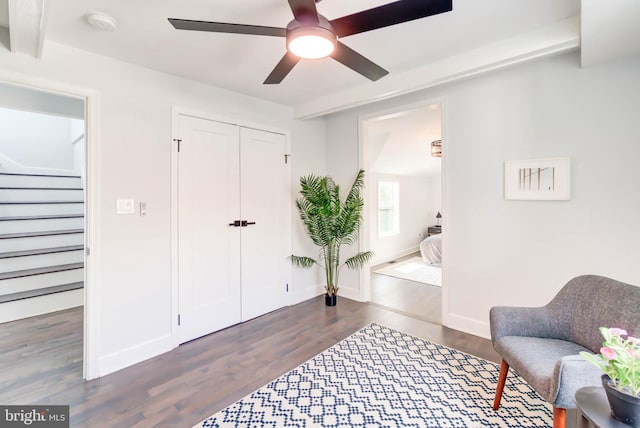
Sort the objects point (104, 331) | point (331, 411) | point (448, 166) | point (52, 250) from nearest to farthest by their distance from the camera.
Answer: point (331, 411), point (104, 331), point (448, 166), point (52, 250)

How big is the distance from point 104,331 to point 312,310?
2.07 metres

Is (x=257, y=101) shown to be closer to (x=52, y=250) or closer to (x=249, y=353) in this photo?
(x=249, y=353)

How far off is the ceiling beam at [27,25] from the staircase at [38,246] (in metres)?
2.86

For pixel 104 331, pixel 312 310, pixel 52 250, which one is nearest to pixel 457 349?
pixel 312 310

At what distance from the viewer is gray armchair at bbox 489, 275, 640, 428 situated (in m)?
1.30

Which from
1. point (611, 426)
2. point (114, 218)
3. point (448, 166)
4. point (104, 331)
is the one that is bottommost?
point (104, 331)

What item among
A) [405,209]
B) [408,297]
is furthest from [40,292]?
[405,209]

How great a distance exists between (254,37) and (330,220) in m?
2.11

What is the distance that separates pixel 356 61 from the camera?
1.87 m

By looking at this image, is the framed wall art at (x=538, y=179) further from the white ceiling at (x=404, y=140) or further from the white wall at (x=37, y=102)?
the white wall at (x=37, y=102)

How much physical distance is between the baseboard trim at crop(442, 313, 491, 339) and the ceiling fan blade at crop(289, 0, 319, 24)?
9.60 ft

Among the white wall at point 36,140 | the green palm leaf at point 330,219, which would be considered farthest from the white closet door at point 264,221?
the white wall at point 36,140

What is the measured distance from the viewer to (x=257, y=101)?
136 inches
